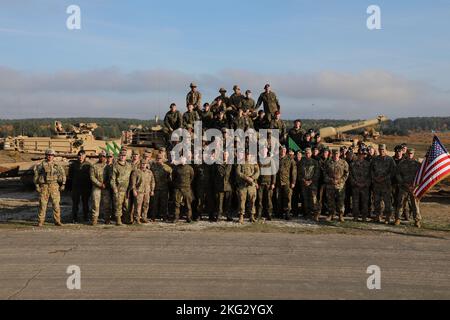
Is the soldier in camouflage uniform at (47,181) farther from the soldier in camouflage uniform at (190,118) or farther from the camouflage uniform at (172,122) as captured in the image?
the soldier in camouflage uniform at (190,118)

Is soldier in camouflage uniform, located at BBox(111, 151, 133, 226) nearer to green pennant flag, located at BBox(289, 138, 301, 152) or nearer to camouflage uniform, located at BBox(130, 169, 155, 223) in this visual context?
camouflage uniform, located at BBox(130, 169, 155, 223)

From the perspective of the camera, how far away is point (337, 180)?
13117mm

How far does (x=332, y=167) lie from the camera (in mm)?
13172

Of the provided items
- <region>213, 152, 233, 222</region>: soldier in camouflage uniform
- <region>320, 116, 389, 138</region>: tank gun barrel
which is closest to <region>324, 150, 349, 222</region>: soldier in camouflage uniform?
<region>213, 152, 233, 222</region>: soldier in camouflage uniform

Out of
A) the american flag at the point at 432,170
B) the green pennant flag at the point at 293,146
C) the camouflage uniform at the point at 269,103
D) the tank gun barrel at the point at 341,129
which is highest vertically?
the camouflage uniform at the point at 269,103

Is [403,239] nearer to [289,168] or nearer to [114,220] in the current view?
[289,168]

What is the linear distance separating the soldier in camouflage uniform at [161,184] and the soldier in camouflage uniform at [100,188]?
121 centimetres

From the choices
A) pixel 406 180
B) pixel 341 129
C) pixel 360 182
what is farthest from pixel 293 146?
pixel 341 129

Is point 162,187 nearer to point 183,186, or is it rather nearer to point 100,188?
point 183,186

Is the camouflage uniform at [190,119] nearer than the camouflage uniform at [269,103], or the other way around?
the camouflage uniform at [190,119]

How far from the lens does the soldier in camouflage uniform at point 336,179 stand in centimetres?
1313

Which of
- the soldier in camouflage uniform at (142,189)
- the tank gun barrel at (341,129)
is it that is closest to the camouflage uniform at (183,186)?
the soldier in camouflage uniform at (142,189)
